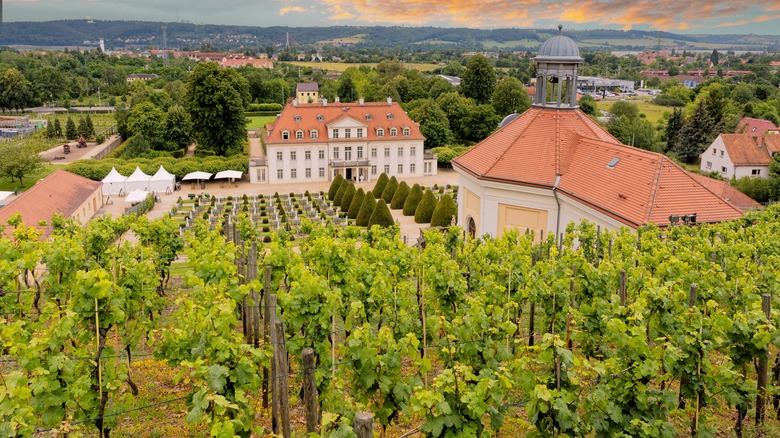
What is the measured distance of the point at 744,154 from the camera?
51.9 m

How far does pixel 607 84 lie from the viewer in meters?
154

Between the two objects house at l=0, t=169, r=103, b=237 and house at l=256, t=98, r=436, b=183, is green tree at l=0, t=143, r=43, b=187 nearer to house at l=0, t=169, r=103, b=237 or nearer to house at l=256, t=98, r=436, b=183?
house at l=0, t=169, r=103, b=237

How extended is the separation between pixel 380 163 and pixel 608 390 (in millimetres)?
44214

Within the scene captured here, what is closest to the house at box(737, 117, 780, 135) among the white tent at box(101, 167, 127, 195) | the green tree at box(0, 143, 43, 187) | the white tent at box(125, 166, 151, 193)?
the white tent at box(125, 166, 151, 193)

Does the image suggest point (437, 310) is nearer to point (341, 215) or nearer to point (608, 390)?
point (608, 390)

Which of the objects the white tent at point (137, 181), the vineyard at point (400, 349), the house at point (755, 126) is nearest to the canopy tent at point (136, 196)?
the white tent at point (137, 181)

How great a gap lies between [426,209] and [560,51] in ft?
42.4

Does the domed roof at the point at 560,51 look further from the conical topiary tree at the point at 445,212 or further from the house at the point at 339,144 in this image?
the house at the point at 339,144

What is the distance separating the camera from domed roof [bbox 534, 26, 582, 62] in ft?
87.0

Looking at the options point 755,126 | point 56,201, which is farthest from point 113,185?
point 755,126

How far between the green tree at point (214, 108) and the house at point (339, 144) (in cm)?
462

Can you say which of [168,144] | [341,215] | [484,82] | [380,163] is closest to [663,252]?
[341,215]

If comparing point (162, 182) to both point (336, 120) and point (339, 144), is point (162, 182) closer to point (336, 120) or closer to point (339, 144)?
point (339, 144)

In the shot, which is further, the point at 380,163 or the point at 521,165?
the point at 380,163
